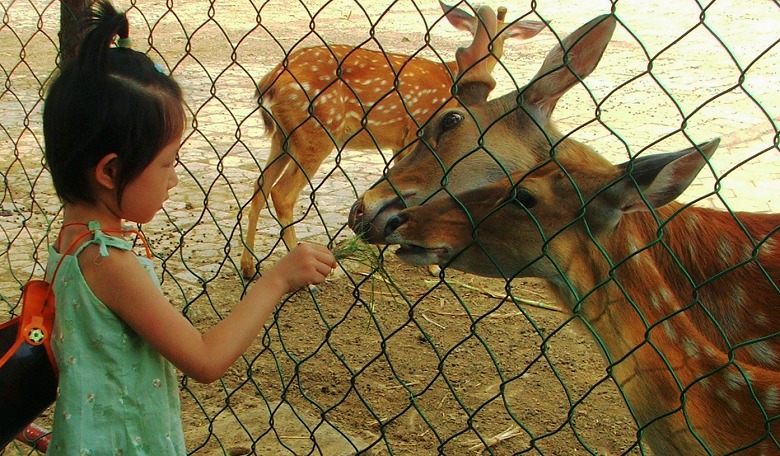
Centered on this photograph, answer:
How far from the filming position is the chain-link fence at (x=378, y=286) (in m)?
3.70

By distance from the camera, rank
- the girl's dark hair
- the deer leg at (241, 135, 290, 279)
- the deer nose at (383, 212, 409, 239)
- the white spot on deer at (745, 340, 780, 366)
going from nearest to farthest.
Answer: the girl's dark hair → the deer nose at (383, 212, 409, 239) → the white spot on deer at (745, 340, 780, 366) → the deer leg at (241, 135, 290, 279)

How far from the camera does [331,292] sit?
613 cm

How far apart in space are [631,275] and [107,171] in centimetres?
178

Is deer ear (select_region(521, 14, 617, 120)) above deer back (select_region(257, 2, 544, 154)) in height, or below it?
above

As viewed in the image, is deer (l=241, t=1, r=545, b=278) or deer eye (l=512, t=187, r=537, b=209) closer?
deer eye (l=512, t=187, r=537, b=209)

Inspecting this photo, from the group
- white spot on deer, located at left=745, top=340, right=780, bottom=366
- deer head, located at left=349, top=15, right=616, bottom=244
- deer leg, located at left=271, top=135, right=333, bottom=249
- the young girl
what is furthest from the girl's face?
deer leg, located at left=271, top=135, right=333, bottom=249

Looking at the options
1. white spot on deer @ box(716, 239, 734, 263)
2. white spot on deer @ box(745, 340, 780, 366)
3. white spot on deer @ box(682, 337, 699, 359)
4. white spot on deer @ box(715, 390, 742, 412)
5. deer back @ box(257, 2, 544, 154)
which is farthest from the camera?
deer back @ box(257, 2, 544, 154)

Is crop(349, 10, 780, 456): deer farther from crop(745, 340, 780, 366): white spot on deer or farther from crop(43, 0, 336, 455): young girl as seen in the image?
crop(43, 0, 336, 455): young girl

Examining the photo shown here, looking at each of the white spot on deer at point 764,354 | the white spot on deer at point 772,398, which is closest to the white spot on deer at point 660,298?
the white spot on deer at point 772,398

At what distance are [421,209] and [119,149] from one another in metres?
1.12

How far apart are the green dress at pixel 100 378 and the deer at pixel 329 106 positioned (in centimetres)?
351

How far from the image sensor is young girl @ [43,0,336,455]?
2275 millimetres

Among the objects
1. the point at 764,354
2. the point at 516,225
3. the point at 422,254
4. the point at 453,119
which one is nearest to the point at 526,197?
the point at 516,225

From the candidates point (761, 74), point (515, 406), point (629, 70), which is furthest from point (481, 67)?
point (761, 74)
